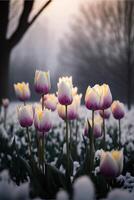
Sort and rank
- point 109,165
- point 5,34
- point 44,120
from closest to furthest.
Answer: point 109,165 → point 44,120 → point 5,34

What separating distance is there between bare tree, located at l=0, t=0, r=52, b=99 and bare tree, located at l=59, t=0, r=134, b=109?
0.45 meters

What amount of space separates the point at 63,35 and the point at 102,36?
0.67 meters

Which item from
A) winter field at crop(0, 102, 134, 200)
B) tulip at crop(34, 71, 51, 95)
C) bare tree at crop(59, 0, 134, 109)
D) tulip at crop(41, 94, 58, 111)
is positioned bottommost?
winter field at crop(0, 102, 134, 200)

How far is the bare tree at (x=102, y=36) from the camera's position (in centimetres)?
360

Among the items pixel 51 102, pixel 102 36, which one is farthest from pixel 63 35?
pixel 51 102

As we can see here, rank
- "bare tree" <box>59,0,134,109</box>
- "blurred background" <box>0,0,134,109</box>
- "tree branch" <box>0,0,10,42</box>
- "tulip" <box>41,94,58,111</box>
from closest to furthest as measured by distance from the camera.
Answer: "tulip" <box>41,94,58,111</box> < "blurred background" <box>0,0,134,109</box> < "bare tree" <box>59,0,134,109</box> < "tree branch" <box>0,0,10,42</box>

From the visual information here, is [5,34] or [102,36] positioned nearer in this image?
[102,36]

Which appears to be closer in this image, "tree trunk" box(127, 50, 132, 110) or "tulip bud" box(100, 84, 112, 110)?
"tulip bud" box(100, 84, 112, 110)

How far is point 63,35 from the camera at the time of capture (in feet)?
11.3

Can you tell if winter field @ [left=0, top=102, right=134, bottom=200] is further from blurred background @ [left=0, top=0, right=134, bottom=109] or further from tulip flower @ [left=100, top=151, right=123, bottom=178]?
blurred background @ [left=0, top=0, right=134, bottom=109]

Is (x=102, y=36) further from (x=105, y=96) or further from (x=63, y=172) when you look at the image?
(x=105, y=96)

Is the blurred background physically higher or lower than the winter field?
higher

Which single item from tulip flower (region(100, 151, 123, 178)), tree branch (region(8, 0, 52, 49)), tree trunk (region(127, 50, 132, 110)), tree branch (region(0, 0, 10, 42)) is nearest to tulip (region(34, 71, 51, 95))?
tulip flower (region(100, 151, 123, 178))

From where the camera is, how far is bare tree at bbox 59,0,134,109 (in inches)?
142
